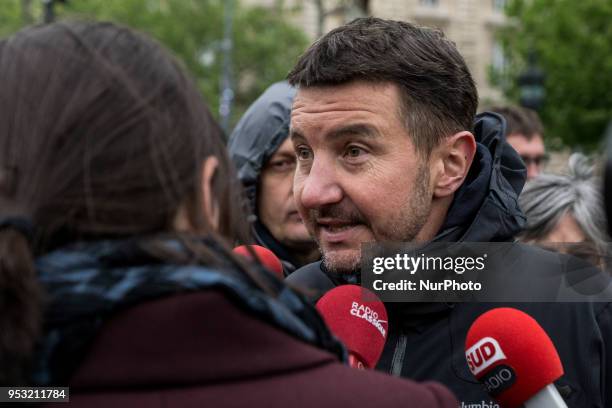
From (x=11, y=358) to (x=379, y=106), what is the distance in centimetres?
161

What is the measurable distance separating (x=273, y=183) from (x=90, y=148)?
2.92m

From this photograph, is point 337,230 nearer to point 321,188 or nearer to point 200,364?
point 321,188

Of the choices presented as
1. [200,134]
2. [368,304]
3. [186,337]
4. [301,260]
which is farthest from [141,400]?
[301,260]

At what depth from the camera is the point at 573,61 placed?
25781 millimetres

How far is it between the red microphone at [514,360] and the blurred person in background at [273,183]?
225 centimetres

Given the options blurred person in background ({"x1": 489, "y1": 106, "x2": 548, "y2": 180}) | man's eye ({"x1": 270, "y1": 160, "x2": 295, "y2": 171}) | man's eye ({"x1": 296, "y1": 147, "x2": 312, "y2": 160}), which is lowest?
blurred person in background ({"x1": 489, "y1": 106, "x2": 548, "y2": 180})

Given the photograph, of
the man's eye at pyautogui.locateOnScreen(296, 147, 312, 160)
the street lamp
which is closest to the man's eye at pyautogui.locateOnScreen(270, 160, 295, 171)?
the man's eye at pyautogui.locateOnScreen(296, 147, 312, 160)

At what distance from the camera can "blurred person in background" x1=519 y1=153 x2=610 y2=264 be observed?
15.3ft

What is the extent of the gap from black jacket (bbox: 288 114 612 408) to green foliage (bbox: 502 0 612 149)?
2316 cm

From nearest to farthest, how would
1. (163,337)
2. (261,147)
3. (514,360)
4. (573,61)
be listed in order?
(163,337) < (514,360) < (261,147) < (573,61)

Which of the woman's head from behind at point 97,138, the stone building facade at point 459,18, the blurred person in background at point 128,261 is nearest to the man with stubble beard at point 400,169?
the blurred person in background at point 128,261

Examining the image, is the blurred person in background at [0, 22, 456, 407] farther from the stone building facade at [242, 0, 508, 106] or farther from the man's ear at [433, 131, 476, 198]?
the stone building facade at [242, 0, 508, 106]

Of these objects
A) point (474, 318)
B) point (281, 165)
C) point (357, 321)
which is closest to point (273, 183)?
point (281, 165)

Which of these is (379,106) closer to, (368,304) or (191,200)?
(368,304)
